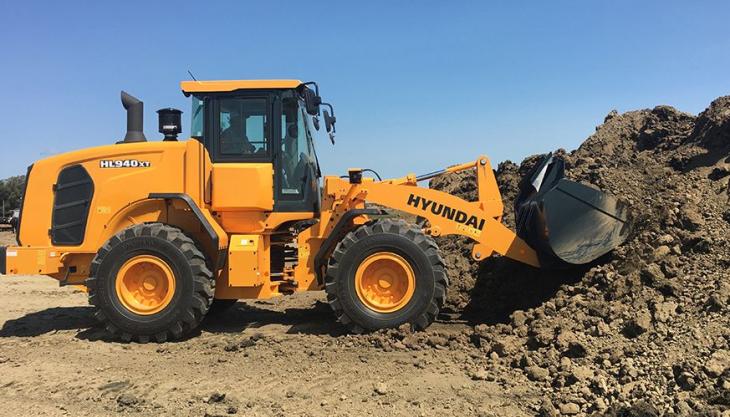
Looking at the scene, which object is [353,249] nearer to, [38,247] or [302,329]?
[302,329]

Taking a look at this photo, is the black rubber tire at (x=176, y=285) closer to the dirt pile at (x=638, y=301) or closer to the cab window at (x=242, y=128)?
the cab window at (x=242, y=128)

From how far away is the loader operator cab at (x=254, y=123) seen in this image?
6438 millimetres

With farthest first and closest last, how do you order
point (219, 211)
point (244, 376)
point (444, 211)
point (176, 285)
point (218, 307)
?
point (218, 307) → point (444, 211) → point (219, 211) → point (176, 285) → point (244, 376)


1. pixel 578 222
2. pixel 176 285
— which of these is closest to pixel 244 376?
pixel 176 285

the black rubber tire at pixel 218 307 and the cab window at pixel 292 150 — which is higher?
the cab window at pixel 292 150

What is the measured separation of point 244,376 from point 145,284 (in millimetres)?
1965

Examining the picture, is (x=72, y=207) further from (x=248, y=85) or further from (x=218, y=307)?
(x=248, y=85)

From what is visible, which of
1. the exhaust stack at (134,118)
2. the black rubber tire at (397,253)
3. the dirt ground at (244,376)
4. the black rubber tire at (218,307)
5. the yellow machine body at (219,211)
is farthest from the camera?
the black rubber tire at (218,307)

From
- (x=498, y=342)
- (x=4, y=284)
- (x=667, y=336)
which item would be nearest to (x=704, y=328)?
(x=667, y=336)

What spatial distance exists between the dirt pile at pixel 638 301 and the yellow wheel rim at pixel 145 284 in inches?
129

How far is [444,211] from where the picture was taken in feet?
21.5

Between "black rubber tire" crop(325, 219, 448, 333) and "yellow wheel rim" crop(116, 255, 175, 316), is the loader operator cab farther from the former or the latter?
"yellow wheel rim" crop(116, 255, 175, 316)

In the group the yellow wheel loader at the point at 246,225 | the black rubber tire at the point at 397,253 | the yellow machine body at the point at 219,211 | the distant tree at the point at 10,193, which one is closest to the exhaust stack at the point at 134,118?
the yellow wheel loader at the point at 246,225

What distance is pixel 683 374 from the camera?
156 inches
